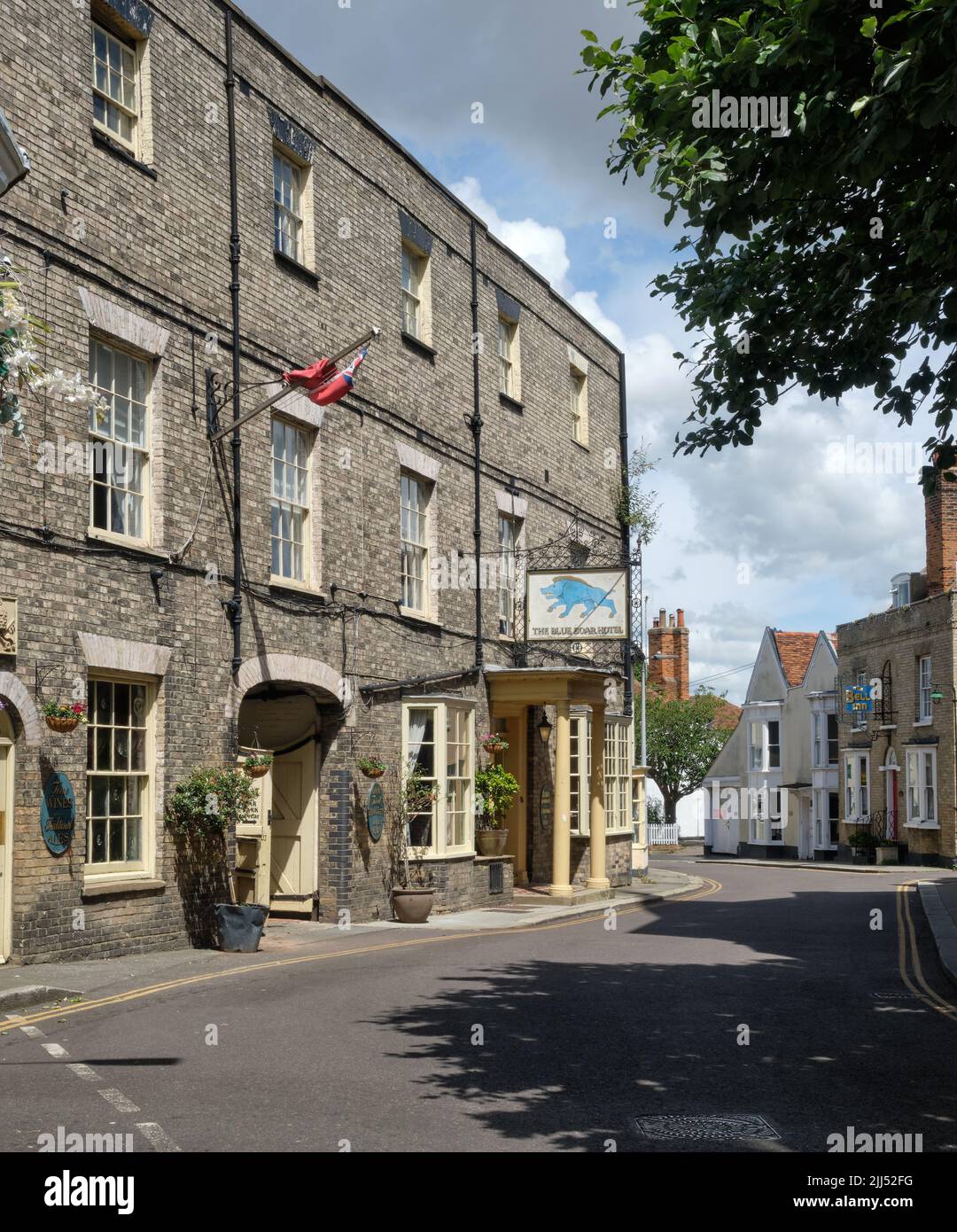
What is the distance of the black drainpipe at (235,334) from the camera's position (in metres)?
16.4

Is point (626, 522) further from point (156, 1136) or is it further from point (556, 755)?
point (156, 1136)

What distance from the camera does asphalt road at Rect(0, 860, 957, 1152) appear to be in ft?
22.9

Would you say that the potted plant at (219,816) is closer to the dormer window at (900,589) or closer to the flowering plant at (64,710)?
the flowering plant at (64,710)

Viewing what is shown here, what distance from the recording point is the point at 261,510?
1709 cm

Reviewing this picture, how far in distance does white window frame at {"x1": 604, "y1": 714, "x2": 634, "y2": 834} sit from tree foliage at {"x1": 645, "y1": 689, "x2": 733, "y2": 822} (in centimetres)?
3969

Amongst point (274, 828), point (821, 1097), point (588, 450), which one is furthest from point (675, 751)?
point (821, 1097)

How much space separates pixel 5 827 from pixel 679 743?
59.3 meters

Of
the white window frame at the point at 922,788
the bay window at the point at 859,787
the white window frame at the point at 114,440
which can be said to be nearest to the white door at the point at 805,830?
the bay window at the point at 859,787

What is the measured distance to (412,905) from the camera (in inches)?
759

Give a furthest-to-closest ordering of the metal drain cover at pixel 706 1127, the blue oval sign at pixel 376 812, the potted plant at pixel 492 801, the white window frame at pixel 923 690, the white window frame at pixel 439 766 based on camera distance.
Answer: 1. the white window frame at pixel 923 690
2. the potted plant at pixel 492 801
3. the white window frame at pixel 439 766
4. the blue oval sign at pixel 376 812
5. the metal drain cover at pixel 706 1127

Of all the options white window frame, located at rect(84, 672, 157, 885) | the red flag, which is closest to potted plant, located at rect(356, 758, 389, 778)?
white window frame, located at rect(84, 672, 157, 885)

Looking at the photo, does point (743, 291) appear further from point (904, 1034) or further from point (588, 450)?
point (588, 450)

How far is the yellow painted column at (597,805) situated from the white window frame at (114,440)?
11358mm

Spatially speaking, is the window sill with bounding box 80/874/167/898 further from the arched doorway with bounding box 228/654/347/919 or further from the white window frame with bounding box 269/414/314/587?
the white window frame with bounding box 269/414/314/587
